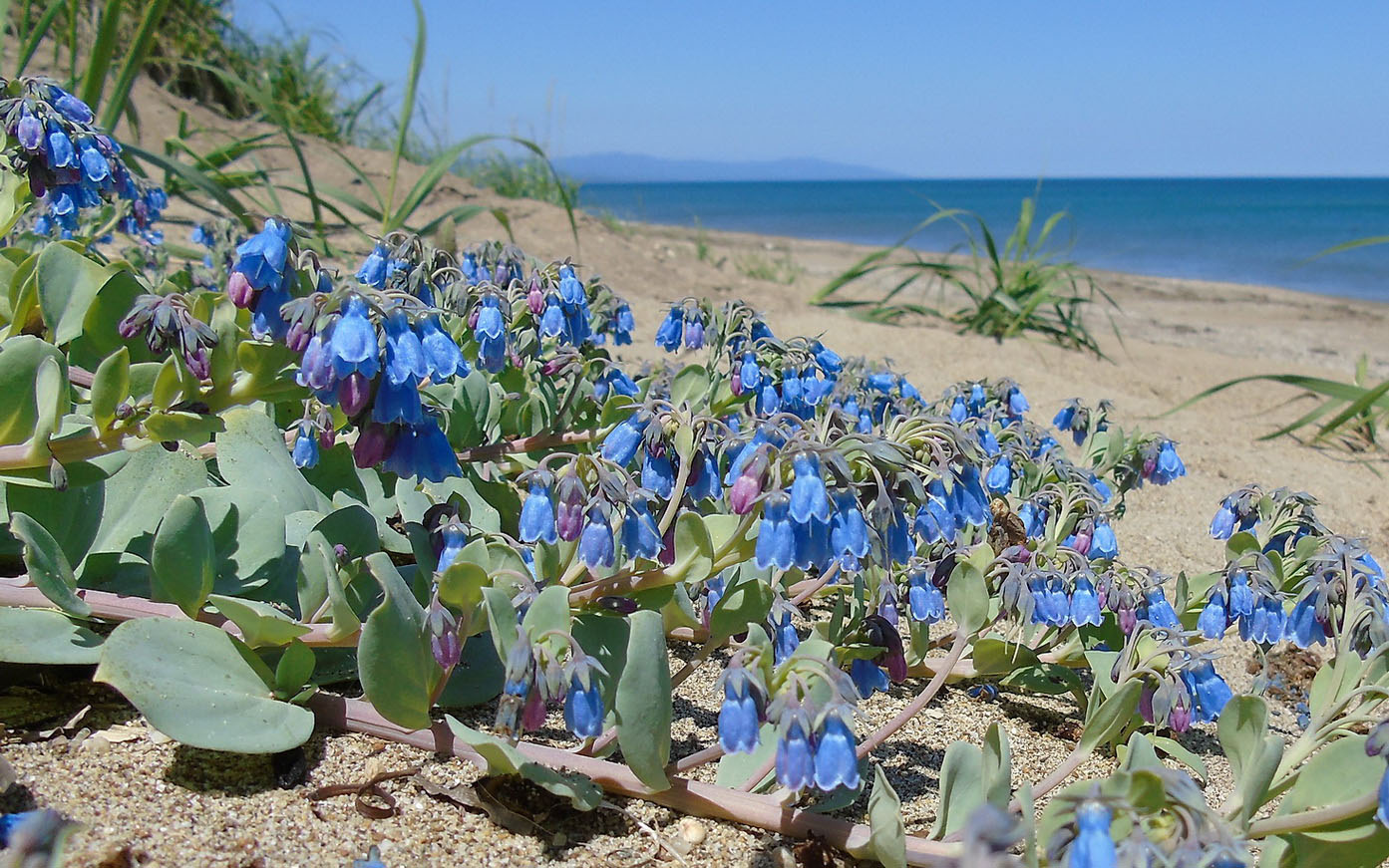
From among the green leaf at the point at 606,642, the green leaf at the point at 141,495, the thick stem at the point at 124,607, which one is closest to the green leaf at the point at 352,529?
the thick stem at the point at 124,607

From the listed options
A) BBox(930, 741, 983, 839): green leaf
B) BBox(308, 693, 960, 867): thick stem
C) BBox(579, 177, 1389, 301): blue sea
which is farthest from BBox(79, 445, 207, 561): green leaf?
BBox(579, 177, 1389, 301): blue sea

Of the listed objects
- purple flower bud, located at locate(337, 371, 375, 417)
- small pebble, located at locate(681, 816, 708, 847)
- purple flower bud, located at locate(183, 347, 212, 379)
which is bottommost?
small pebble, located at locate(681, 816, 708, 847)

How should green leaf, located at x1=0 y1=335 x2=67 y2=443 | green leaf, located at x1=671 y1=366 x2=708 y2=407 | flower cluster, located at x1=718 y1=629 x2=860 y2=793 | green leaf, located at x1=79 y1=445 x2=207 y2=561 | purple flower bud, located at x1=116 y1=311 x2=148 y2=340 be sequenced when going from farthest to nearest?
green leaf, located at x1=671 y1=366 x2=708 y2=407
green leaf, located at x1=79 y1=445 x2=207 y2=561
purple flower bud, located at x1=116 y1=311 x2=148 y2=340
green leaf, located at x1=0 y1=335 x2=67 y2=443
flower cluster, located at x1=718 y1=629 x2=860 y2=793

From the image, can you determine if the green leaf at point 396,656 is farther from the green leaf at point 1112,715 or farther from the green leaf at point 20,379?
the green leaf at point 1112,715

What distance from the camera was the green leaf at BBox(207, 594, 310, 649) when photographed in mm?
1538

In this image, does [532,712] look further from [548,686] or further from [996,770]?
[996,770]

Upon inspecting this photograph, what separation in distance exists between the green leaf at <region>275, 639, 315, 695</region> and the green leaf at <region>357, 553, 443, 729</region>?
0.16 m

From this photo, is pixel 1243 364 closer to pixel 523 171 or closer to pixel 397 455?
pixel 397 455

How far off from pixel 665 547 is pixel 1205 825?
872 mm

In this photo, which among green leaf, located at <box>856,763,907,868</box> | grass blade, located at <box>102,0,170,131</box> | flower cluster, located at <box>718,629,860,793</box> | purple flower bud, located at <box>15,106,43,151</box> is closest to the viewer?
flower cluster, located at <box>718,629,860,793</box>

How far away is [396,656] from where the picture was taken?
1503 mm

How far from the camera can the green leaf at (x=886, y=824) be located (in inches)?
53.6

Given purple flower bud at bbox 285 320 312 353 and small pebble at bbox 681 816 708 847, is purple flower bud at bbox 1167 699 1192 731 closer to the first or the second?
small pebble at bbox 681 816 708 847

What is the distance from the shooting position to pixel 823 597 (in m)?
2.79
